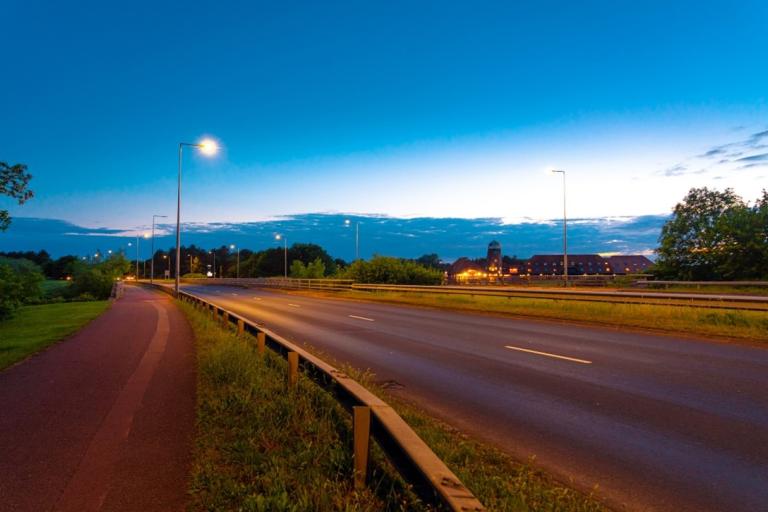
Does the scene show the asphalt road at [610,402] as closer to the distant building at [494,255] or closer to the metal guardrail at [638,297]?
the metal guardrail at [638,297]

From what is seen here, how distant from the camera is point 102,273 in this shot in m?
52.8

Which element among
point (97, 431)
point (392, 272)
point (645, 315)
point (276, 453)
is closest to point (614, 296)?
point (645, 315)

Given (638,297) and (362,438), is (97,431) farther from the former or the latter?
(638,297)

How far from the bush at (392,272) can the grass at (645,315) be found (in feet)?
52.8

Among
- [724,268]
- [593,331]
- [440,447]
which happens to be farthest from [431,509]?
[724,268]

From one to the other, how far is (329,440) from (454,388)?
3482mm

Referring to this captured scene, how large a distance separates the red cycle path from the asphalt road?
3.22 m

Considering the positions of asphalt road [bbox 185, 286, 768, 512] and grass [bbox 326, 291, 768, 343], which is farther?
grass [bbox 326, 291, 768, 343]

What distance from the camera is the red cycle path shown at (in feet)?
13.7

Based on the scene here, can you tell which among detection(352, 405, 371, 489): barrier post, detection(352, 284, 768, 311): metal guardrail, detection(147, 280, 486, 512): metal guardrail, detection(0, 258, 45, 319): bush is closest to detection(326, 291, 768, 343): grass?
detection(352, 284, 768, 311): metal guardrail

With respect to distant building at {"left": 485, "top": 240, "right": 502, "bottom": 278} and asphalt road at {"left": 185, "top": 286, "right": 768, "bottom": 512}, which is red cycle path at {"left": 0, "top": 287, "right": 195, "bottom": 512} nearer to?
asphalt road at {"left": 185, "top": 286, "right": 768, "bottom": 512}

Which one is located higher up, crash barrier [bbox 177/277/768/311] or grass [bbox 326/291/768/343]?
crash barrier [bbox 177/277/768/311]

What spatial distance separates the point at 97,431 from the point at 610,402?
6.50 meters

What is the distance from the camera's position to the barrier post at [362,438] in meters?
3.93
